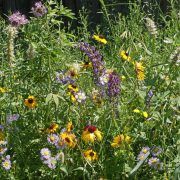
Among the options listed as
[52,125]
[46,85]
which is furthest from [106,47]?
[52,125]

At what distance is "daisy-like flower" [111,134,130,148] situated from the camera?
2.91 m

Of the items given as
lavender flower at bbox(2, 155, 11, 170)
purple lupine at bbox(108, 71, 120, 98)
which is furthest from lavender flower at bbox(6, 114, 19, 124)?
purple lupine at bbox(108, 71, 120, 98)

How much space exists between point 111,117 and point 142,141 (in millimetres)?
355

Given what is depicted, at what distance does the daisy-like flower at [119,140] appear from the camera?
291cm

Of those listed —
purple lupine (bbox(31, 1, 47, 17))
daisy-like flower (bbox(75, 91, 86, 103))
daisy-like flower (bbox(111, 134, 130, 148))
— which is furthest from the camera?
purple lupine (bbox(31, 1, 47, 17))

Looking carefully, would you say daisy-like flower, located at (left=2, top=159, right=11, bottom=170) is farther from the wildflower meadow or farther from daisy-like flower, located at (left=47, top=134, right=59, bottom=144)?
daisy-like flower, located at (left=47, top=134, right=59, bottom=144)

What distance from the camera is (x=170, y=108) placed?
2.98m

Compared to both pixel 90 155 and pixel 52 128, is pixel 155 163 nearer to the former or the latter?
pixel 90 155

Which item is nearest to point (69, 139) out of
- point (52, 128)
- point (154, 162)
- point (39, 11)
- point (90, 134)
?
point (90, 134)

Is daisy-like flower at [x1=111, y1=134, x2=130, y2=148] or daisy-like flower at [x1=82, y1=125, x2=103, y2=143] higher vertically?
daisy-like flower at [x1=82, y1=125, x2=103, y2=143]

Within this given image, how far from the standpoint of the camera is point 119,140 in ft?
9.61

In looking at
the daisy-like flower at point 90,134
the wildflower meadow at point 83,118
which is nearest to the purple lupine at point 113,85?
the wildflower meadow at point 83,118

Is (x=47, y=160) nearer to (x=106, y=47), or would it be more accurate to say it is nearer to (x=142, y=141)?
(x=142, y=141)

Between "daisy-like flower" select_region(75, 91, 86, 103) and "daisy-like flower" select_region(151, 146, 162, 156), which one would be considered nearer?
"daisy-like flower" select_region(151, 146, 162, 156)
